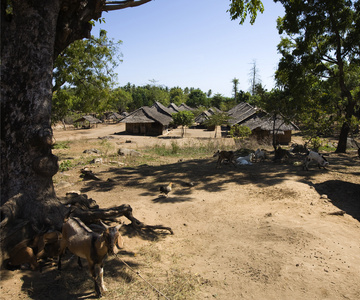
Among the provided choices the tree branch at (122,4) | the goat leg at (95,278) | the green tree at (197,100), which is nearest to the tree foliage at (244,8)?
the tree branch at (122,4)

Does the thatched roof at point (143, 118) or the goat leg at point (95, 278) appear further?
the thatched roof at point (143, 118)

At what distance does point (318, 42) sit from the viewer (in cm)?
1788

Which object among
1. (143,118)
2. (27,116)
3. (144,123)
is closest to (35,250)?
(27,116)

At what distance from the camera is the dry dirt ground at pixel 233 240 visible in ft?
14.7

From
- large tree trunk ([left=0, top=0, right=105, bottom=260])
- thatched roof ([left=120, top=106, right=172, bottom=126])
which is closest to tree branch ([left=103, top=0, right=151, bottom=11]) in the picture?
large tree trunk ([left=0, top=0, right=105, bottom=260])

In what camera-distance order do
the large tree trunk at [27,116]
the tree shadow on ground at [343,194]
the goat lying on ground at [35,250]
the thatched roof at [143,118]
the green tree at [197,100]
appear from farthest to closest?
the green tree at [197,100], the thatched roof at [143,118], the tree shadow on ground at [343,194], the large tree trunk at [27,116], the goat lying on ground at [35,250]

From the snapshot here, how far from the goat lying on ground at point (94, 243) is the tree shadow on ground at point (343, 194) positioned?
7.35m

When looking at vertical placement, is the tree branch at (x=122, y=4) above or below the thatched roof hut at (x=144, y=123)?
above

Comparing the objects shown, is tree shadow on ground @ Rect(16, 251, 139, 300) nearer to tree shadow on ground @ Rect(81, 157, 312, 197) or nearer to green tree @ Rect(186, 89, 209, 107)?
tree shadow on ground @ Rect(81, 157, 312, 197)

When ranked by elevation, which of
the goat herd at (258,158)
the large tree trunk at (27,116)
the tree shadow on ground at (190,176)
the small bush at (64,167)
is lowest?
the tree shadow on ground at (190,176)

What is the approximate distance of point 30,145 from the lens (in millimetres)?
5312

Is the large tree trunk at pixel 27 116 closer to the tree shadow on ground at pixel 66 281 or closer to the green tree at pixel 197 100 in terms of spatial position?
the tree shadow on ground at pixel 66 281

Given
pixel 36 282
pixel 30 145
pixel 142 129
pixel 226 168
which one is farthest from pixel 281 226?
pixel 142 129

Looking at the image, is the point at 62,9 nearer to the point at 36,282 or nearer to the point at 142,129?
the point at 36,282
